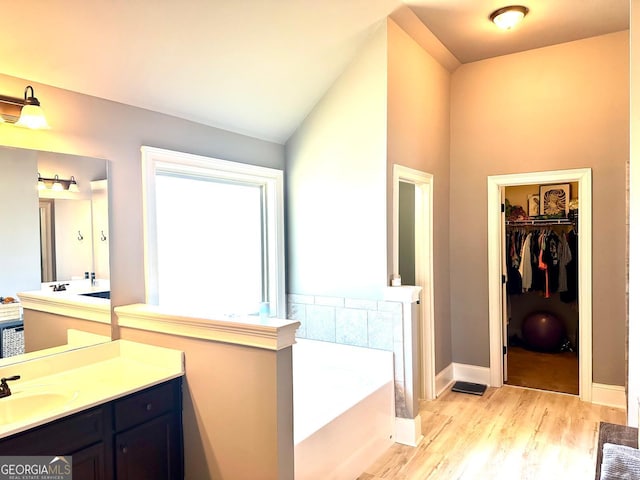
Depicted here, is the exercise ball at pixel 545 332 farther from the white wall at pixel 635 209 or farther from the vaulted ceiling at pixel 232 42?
the vaulted ceiling at pixel 232 42

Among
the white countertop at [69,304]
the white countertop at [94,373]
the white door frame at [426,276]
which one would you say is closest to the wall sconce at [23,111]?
the white countertop at [69,304]

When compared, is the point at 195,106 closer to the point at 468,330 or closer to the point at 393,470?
Answer: the point at 393,470

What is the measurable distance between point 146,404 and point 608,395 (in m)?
3.74

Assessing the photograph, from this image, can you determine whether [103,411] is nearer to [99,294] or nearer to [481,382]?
[99,294]

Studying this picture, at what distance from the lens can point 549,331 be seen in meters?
5.27

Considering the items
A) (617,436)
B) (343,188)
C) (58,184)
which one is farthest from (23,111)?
(617,436)

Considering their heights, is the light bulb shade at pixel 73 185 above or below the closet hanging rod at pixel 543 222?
above

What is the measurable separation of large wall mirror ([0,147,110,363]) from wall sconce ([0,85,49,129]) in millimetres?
141

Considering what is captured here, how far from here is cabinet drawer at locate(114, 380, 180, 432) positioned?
6.70ft

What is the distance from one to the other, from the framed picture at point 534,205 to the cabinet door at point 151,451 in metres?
4.78

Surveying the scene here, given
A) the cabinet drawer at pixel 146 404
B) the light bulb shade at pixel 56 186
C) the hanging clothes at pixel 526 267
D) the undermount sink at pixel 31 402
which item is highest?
the light bulb shade at pixel 56 186

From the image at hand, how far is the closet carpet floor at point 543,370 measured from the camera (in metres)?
4.25

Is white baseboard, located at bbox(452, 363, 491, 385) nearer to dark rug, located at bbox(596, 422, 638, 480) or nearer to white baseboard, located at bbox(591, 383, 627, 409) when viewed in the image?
white baseboard, located at bbox(591, 383, 627, 409)

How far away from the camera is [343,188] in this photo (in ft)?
11.3
